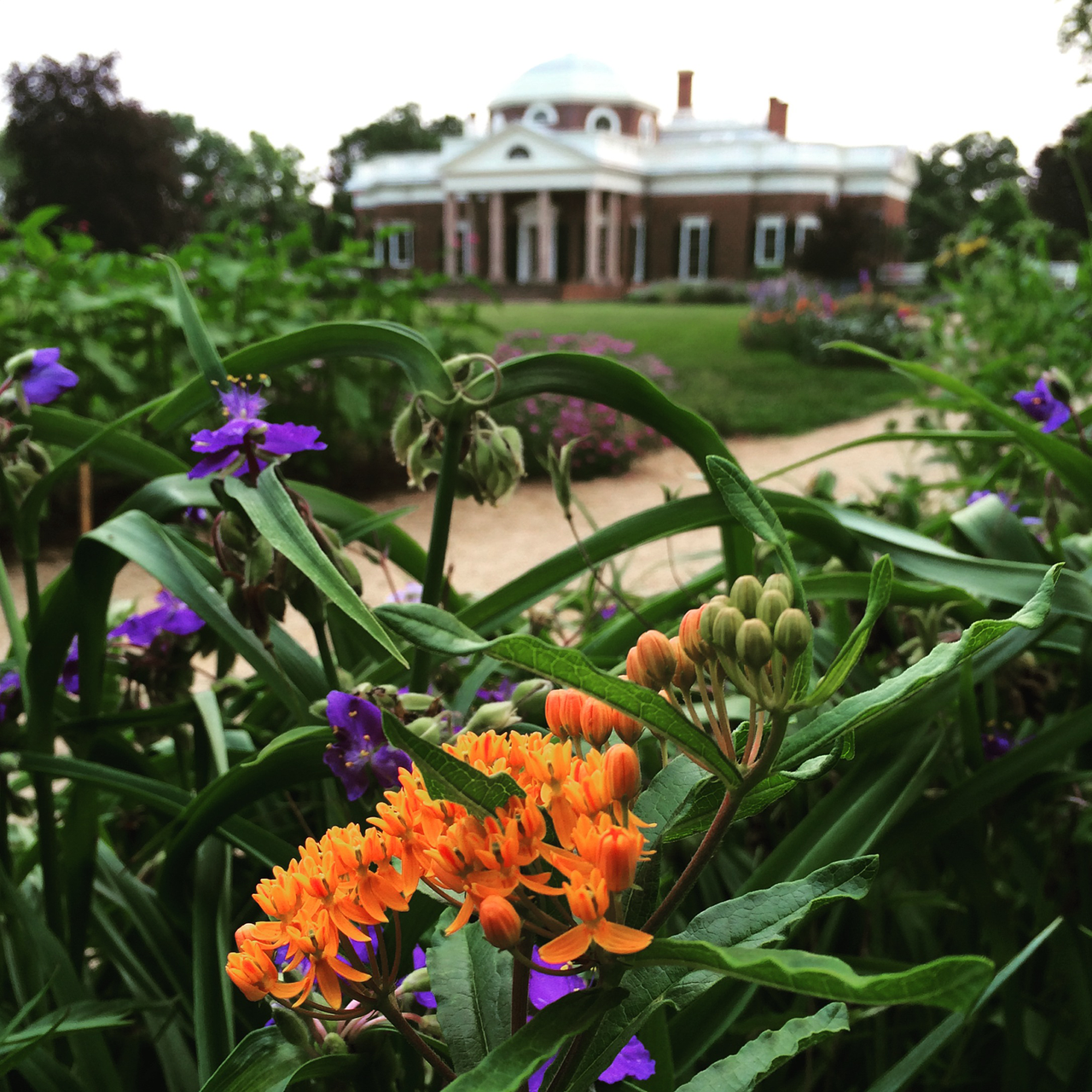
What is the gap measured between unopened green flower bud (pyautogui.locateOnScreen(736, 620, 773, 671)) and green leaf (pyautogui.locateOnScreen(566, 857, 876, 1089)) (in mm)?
83

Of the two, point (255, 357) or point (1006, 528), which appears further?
point (1006, 528)

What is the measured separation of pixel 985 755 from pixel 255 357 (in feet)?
2.11

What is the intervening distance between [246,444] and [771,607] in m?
0.39

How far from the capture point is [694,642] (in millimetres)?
290

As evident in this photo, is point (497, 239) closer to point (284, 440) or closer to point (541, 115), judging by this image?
point (541, 115)

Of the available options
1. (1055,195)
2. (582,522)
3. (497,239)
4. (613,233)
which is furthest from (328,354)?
(1055,195)

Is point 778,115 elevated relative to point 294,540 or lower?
elevated

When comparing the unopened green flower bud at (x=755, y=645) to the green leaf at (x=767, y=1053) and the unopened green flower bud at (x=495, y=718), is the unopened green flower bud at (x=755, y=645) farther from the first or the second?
the unopened green flower bud at (x=495, y=718)

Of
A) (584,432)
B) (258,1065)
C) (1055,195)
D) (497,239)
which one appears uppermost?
(1055,195)

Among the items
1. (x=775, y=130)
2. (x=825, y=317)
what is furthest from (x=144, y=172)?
(x=775, y=130)

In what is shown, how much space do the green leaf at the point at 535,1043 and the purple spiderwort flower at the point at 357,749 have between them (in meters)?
0.27

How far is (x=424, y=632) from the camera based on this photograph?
0.96ft

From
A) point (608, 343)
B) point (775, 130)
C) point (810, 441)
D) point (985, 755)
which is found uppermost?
point (775, 130)

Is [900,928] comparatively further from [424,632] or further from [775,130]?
[775,130]
